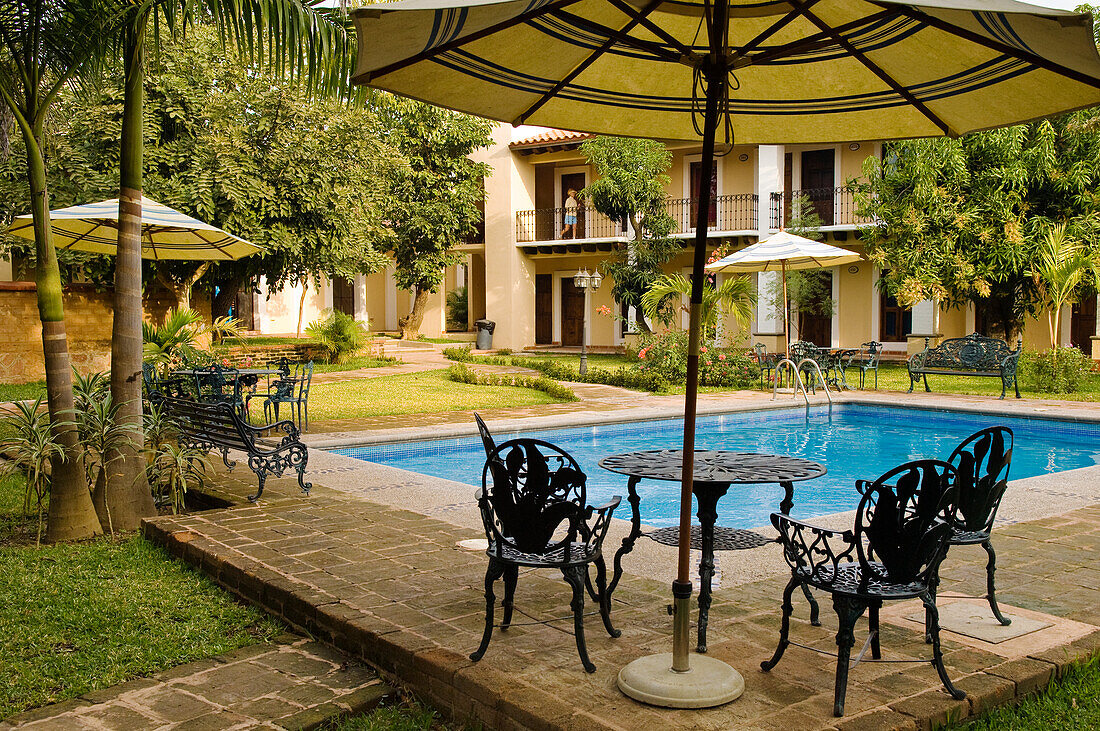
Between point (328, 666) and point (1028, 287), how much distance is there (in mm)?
18489

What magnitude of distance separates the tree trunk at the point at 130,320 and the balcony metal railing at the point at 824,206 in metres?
18.5

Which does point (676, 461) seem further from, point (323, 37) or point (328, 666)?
point (323, 37)

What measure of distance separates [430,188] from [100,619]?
2035 centimetres

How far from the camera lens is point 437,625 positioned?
11.4ft

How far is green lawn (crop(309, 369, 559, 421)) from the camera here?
12000 millimetres

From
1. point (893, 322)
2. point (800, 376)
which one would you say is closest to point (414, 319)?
point (893, 322)

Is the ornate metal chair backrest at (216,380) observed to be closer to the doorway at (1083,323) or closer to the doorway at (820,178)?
the doorway at (820,178)

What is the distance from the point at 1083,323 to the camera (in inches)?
787

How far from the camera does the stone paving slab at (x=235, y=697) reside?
2979mm

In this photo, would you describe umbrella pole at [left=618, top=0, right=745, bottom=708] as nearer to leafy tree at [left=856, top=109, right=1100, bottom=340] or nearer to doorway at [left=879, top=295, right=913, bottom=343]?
leafy tree at [left=856, top=109, right=1100, bottom=340]

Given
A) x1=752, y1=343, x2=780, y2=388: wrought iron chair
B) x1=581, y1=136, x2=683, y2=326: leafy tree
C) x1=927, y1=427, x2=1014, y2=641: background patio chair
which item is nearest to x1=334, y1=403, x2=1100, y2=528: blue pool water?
x1=752, y1=343, x2=780, y2=388: wrought iron chair

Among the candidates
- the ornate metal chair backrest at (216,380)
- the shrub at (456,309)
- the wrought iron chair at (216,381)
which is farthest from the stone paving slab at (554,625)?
the shrub at (456,309)

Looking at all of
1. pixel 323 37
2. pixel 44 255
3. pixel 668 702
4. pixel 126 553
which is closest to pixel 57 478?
pixel 126 553

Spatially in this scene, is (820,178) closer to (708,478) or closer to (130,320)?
(130,320)
